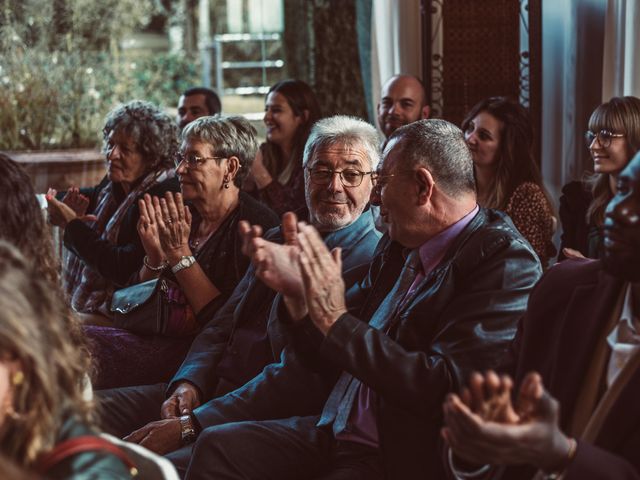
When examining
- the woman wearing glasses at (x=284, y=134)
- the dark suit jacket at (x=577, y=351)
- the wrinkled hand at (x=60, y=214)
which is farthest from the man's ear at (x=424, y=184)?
the woman wearing glasses at (x=284, y=134)

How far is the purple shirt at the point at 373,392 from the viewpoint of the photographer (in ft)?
7.82

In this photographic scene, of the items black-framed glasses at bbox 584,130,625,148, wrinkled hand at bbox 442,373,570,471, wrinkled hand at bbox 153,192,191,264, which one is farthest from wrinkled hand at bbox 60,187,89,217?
wrinkled hand at bbox 442,373,570,471

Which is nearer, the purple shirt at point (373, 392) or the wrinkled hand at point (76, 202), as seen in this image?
the purple shirt at point (373, 392)

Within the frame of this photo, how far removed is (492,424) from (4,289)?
75 centimetres

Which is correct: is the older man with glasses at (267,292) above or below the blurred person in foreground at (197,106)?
below

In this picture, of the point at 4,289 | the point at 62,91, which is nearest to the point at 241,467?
the point at 4,289

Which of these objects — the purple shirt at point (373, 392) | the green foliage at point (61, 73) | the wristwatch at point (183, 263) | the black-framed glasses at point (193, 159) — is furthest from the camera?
the green foliage at point (61, 73)

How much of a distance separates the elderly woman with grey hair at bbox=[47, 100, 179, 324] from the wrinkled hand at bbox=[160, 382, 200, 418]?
95 centimetres

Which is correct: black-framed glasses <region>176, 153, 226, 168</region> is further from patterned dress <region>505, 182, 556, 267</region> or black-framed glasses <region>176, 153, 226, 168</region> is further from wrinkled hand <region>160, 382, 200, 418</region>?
patterned dress <region>505, 182, 556, 267</region>

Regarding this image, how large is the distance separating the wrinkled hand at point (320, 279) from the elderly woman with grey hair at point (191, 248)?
1.20 m

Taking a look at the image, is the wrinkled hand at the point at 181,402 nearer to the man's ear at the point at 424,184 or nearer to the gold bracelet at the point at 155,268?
the gold bracelet at the point at 155,268

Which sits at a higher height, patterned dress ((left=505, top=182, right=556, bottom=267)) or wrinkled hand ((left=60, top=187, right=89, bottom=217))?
wrinkled hand ((left=60, top=187, right=89, bottom=217))

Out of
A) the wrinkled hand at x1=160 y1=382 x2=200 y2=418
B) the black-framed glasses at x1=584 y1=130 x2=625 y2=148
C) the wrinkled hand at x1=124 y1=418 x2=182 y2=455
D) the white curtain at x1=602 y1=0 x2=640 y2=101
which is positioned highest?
the white curtain at x1=602 y1=0 x2=640 y2=101

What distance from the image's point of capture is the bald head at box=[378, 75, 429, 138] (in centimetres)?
521
